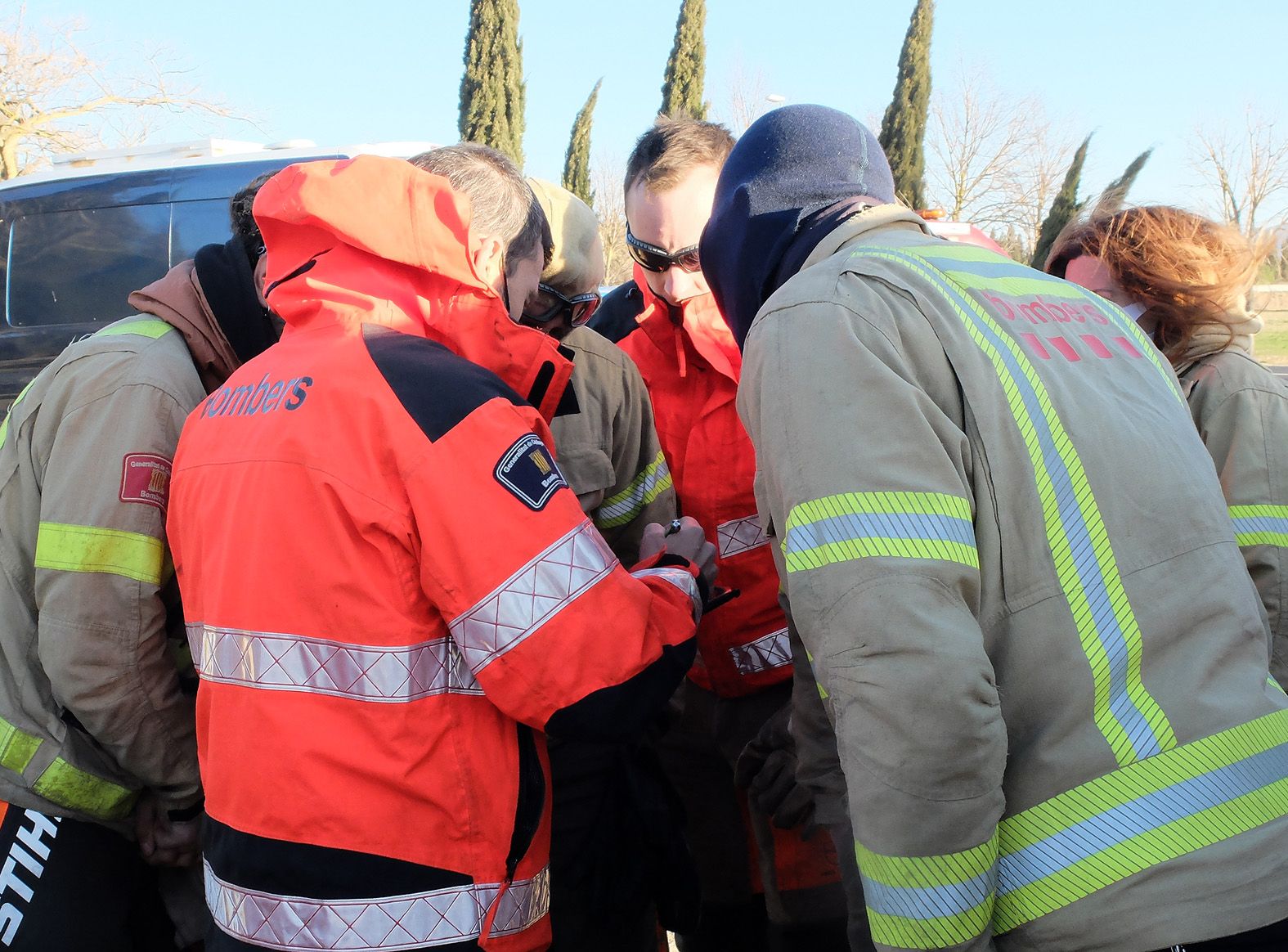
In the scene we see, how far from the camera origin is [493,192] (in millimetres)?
1915

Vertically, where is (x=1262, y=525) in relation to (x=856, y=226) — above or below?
below

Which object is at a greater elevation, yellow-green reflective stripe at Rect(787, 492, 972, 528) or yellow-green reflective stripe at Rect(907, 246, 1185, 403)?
yellow-green reflective stripe at Rect(907, 246, 1185, 403)

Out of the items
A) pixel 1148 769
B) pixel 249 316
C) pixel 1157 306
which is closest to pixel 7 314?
pixel 249 316

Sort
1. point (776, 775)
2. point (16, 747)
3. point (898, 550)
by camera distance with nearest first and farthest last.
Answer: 1. point (898, 550)
2. point (16, 747)
3. point (776, 775)

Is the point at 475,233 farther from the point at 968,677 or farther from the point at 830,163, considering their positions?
the point at 968,677

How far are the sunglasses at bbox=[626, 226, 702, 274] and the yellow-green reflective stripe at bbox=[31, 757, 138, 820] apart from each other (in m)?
1.83

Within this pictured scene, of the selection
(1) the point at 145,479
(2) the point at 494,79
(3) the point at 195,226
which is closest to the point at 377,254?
(1) the point at 145,479

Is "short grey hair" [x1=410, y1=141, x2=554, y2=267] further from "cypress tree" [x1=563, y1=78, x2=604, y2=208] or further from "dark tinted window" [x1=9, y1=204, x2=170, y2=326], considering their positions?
"cypress tree" [x1=563, y1=78, x2=604, y2=208]

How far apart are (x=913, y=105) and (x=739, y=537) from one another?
71.1 ft

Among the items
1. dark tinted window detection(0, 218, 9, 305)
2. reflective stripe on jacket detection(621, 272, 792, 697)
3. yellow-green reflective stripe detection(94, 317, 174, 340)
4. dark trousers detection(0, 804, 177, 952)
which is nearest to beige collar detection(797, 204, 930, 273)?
reflective stripe on jacket detection(621, 272, 792, 697)

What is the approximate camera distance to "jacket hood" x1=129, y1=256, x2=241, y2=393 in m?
2.12

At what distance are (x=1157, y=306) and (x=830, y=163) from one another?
118 cm

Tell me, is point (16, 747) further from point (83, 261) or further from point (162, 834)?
point (83, 261)

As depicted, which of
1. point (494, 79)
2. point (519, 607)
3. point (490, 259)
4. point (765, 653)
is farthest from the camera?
point (494, 79)
